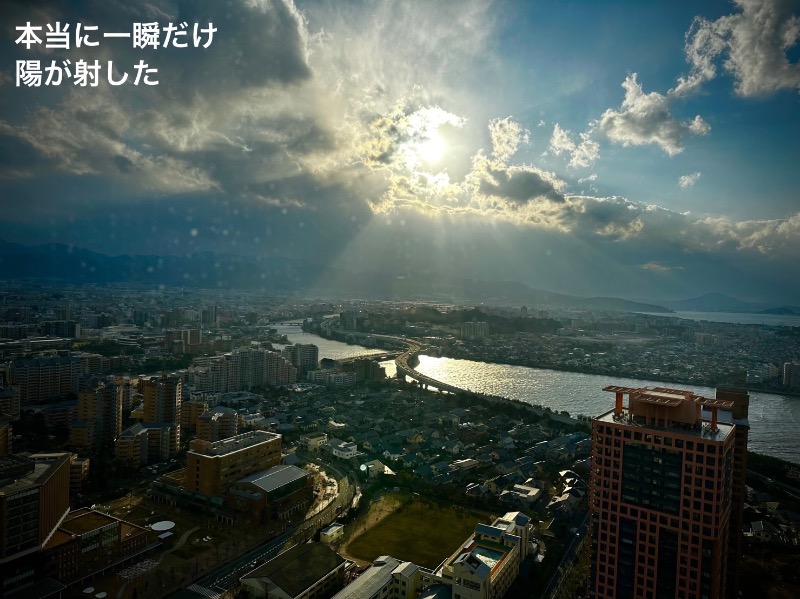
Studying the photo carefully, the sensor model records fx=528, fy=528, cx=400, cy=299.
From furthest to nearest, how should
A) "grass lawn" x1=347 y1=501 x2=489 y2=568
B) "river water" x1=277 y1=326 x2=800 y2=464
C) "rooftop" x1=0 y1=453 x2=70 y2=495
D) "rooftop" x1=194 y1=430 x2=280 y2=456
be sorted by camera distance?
"river water" x1=277 y1=326 x2=800 y2=464 < "rooftop" x1=194 y1=430 x2=280 y2=456 < "grass lawn" x1=347 y1=501 x2=489 y2=568 < "rooftop" x1=0 y1=453 x2=70 y2=495

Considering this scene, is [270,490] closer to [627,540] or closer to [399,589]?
[399,589]

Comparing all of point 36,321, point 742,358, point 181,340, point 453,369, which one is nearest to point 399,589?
point 453,369

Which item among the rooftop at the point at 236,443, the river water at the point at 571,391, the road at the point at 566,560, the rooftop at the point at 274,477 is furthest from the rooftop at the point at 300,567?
the river water at the point at 571,391

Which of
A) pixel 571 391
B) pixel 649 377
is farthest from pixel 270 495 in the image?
pixel 649 377

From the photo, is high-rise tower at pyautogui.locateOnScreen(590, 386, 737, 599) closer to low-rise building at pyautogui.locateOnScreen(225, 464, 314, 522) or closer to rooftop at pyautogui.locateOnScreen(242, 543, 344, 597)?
rooftop at pyautogui.locateOnScreen(242, 543, 344, 597)

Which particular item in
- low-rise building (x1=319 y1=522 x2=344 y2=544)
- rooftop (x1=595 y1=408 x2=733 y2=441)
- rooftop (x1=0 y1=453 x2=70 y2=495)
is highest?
rooftop (x1=595 y1=408 x2=733 y2=441)

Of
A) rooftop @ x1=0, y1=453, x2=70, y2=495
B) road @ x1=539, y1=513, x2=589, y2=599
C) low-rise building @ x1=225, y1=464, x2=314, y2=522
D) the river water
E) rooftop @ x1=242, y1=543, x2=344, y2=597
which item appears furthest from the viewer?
the river water

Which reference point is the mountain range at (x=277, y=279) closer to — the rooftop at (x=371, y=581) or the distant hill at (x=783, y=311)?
the distant hill at (x=783, y=311)

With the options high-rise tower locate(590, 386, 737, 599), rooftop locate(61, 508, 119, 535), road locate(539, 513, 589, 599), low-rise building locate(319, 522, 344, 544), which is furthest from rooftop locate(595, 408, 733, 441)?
rooftop locate(61, 508, 119, 535)

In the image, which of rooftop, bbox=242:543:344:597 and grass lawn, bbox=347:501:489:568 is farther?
grass lawn, bbox=347:501:489:568
